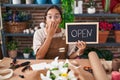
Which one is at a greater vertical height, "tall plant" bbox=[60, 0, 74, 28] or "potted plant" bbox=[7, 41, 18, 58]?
"tall plant" bbox=[60, 0, 74, 28]

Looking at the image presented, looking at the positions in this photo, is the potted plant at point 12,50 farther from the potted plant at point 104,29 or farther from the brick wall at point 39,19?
the potted plant at point 104,29

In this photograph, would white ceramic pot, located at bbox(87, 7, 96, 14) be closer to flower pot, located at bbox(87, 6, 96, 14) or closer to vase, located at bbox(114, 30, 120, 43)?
flower pot, located at bbox(87, 6, 96, 14)

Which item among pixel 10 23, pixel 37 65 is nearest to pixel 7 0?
pixel 10 23

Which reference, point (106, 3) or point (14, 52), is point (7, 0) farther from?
point (106, 3)

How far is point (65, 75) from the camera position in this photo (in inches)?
58.1

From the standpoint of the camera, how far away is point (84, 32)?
2168 millimetres

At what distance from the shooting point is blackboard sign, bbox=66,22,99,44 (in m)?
2.16

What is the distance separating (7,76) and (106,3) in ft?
8.76

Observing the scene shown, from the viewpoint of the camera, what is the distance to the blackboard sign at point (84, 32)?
216cm

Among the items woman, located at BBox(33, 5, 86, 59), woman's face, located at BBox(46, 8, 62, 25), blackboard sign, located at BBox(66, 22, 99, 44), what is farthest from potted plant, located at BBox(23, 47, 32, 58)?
blackboard sign, located at BBox(66, 22, 99, 44)

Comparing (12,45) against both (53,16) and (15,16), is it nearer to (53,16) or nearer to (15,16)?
(15,16)

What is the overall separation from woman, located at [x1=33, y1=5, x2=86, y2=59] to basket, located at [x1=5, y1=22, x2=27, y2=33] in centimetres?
163

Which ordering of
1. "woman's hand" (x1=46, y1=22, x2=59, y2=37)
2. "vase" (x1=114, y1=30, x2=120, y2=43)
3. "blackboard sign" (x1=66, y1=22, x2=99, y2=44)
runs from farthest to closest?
"vase" (x1=114, y1=30, x2=120, y2=43) < "woman's hand" (x1=46, y1=22, x2=59, y2=37) < "blackboard sign" (x1=66, y1=22, x2=99, y2=44)

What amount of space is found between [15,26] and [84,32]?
2.21 meters
